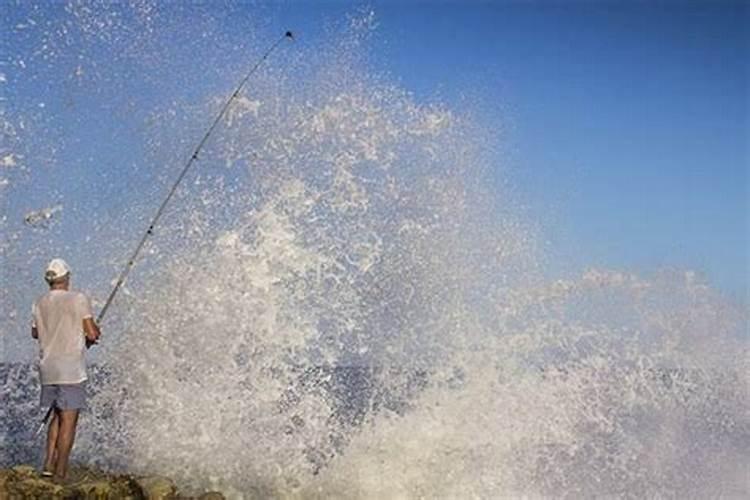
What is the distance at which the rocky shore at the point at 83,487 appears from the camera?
659 cm

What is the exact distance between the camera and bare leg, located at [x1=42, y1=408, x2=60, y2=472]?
786 cm

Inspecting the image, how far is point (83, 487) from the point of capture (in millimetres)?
6922

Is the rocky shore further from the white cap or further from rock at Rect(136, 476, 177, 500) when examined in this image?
the white cap

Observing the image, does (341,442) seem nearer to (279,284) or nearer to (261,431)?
(261,431)

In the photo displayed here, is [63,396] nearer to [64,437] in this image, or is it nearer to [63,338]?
[64,437]

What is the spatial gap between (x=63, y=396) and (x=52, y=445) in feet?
1.59

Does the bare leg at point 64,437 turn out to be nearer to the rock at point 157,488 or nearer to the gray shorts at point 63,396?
the gray shorts at point 63,396

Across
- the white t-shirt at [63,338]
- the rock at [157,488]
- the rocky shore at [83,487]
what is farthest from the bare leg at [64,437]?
the rock at [157,488]

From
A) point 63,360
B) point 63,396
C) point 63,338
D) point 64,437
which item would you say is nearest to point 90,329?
point 63,338

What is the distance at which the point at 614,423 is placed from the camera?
12.7 meters

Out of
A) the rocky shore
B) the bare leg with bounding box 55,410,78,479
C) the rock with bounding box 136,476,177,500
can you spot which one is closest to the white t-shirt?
the bare leg with bounding box 55,410,78,479

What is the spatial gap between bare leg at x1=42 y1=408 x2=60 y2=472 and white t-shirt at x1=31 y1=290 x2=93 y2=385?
37 centimetres

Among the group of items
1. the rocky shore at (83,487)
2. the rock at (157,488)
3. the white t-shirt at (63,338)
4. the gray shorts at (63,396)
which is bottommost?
the rock at (157,488)

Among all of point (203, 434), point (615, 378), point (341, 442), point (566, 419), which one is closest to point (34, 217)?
point (203, 434)
